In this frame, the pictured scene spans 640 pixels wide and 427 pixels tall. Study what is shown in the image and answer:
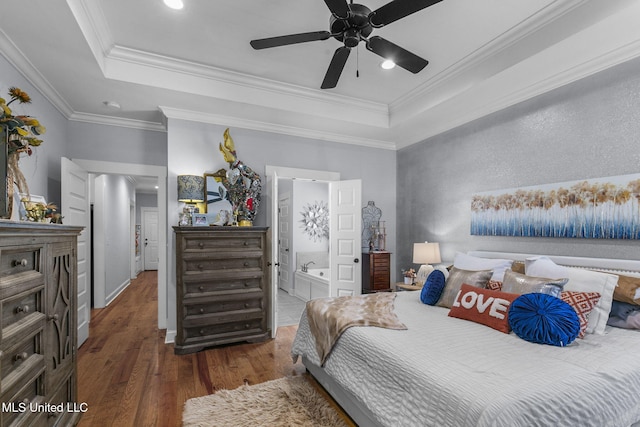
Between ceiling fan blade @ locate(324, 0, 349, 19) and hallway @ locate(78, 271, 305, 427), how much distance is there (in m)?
2.79

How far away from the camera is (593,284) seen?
2.15 m

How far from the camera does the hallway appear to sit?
2.26m

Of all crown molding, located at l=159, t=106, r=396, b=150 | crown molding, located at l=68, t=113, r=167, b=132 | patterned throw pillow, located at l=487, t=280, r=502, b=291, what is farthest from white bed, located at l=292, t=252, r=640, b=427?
crown molding, located at l=68, t=113, r=167, b=132

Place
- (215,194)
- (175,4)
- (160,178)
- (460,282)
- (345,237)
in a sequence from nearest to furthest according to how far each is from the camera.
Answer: (175,4), (460,282), (215,194), (160,178), (345,237)

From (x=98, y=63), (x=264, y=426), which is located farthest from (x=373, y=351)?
(x=98, y=63)

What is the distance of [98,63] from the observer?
8.70 feet

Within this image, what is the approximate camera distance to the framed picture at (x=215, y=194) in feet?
12.3

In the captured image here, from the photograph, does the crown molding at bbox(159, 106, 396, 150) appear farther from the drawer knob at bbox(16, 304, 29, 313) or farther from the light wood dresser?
the drawer knob at bbox(16, 304, 29, 313)

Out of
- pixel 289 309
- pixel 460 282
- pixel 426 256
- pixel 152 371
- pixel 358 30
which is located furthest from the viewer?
pixel 289 309

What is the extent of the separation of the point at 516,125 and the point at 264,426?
3515 mm

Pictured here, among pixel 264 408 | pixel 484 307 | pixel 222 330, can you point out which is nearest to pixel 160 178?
pixel 222 330

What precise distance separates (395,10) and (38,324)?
8.24 ft

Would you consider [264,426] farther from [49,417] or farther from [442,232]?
[442,232]

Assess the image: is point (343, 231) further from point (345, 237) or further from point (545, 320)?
point (545, 320)
